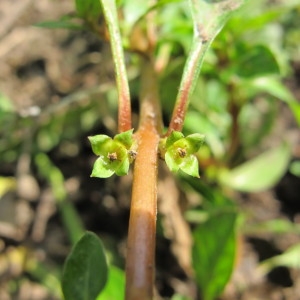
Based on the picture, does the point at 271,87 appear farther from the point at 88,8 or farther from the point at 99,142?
the point at 99,142

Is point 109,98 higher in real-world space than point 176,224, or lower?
higher

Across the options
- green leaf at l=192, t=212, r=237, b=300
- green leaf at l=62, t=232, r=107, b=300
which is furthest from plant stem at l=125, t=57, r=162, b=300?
green leaf at l=192, t=212, r=237, b=300

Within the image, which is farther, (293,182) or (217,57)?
(293,182)

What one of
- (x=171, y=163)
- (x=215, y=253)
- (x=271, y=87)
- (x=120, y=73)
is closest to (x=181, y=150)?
(x=171, y=163)

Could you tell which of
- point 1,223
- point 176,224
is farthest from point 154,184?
point 1,223

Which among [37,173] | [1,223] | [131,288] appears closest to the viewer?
[131,288]

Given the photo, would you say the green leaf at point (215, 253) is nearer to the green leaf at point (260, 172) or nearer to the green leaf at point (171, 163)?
the green leaf at point (260, 172)

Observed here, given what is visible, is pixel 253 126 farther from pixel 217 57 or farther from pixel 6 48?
pixel 6 48

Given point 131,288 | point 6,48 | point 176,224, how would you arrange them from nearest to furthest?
point 131,288, point 176,224, point 6,48
